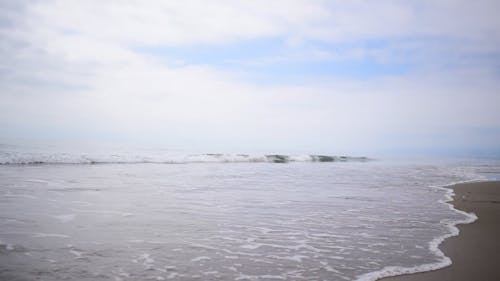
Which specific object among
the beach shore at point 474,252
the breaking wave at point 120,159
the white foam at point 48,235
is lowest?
the beach shore at point 474,252

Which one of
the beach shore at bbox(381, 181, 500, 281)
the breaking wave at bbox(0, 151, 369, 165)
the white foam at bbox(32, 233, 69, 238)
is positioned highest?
the breaking wave at bbox(0, 151, 369, 165)

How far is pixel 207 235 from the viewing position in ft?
19.9

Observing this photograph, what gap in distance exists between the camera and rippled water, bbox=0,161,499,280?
172 inches

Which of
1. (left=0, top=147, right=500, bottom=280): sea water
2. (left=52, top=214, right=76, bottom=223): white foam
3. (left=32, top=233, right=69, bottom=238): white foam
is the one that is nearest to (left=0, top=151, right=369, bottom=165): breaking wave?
(left=0, top=147, right=500, bottom=280): sea water

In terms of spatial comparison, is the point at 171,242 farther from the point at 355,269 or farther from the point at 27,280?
the point at 355,269

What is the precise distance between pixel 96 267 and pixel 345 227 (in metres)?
4.44

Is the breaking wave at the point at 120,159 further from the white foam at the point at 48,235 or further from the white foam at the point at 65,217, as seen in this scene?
the white foam at the point at 48,235

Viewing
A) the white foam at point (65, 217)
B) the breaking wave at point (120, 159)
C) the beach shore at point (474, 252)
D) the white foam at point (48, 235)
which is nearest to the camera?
the beach shore at point (474, 252)

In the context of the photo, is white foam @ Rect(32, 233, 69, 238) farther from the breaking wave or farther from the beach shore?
the breaking wave

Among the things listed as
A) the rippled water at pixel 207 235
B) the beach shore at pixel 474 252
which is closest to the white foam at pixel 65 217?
the rippled water at pixel 207 235

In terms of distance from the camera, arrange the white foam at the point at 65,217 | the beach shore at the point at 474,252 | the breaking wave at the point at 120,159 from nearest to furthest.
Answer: the beach shore at the point at 474,252, the white foam at the point at 65,217, the breaking wave at the point at 120,159

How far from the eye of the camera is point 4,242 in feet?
16.6

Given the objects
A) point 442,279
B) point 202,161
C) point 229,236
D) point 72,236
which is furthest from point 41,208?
point 202,161

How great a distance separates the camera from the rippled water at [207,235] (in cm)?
436
